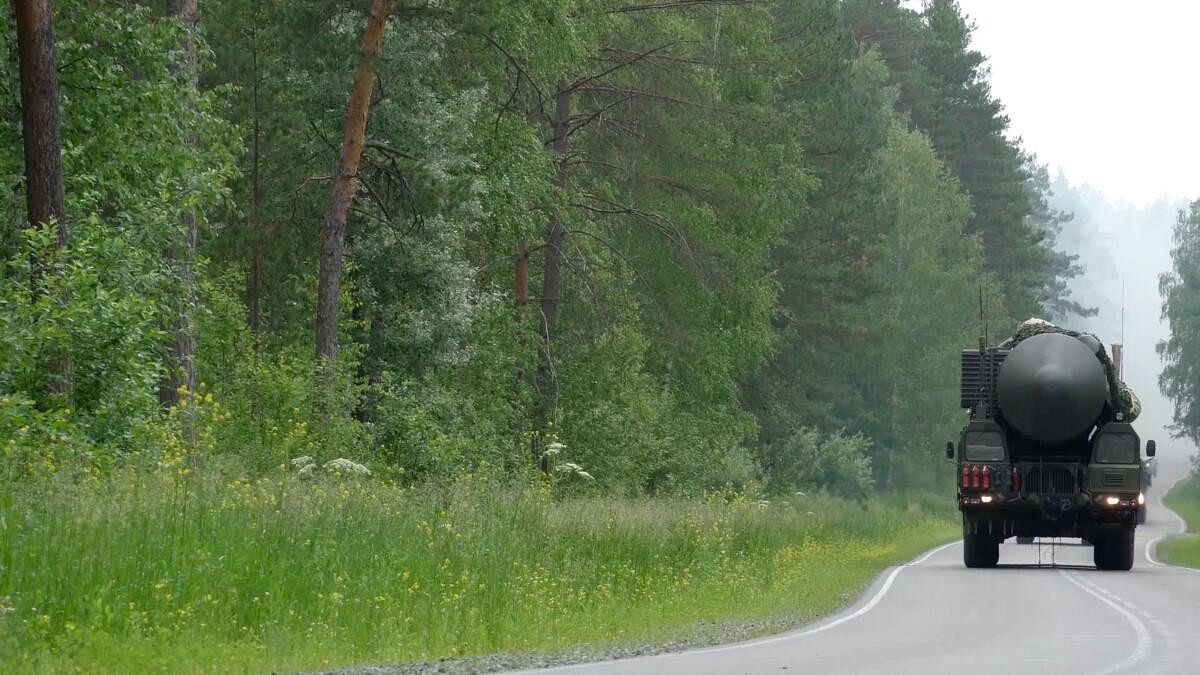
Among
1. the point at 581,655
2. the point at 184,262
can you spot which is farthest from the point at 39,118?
the point at 581,655

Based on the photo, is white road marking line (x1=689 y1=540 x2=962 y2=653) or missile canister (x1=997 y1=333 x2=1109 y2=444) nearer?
white road marking line (x1=689 y1=540 x2=962 y2=653)

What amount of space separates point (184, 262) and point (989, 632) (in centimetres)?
1148

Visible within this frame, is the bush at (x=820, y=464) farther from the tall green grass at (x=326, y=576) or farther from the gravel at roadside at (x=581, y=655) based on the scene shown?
the gravel at roadside at (x=581, y=655)

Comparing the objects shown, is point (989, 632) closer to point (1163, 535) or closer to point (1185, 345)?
point (1163, 535)

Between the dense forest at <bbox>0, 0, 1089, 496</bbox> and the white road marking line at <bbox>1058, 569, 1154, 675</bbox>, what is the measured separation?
7173 millimetres

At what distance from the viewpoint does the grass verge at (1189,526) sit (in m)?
40.8

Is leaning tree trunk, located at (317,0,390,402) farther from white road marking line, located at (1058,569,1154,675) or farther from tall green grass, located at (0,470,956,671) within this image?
white road marking line, located at (1058,569,1154,675)

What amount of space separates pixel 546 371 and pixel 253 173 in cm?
746

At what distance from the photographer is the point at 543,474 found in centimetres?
3036

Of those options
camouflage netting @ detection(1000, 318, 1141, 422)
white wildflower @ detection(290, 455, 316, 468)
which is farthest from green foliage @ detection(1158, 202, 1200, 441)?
white wildflower @ detection(290, 455, 316, 468)

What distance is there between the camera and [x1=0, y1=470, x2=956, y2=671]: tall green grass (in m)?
13.0

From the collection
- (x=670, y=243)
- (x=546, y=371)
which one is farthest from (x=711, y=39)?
(x=546, y=371)

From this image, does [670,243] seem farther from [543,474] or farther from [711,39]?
[543,474]

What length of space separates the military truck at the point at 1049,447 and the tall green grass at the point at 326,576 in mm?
7972
